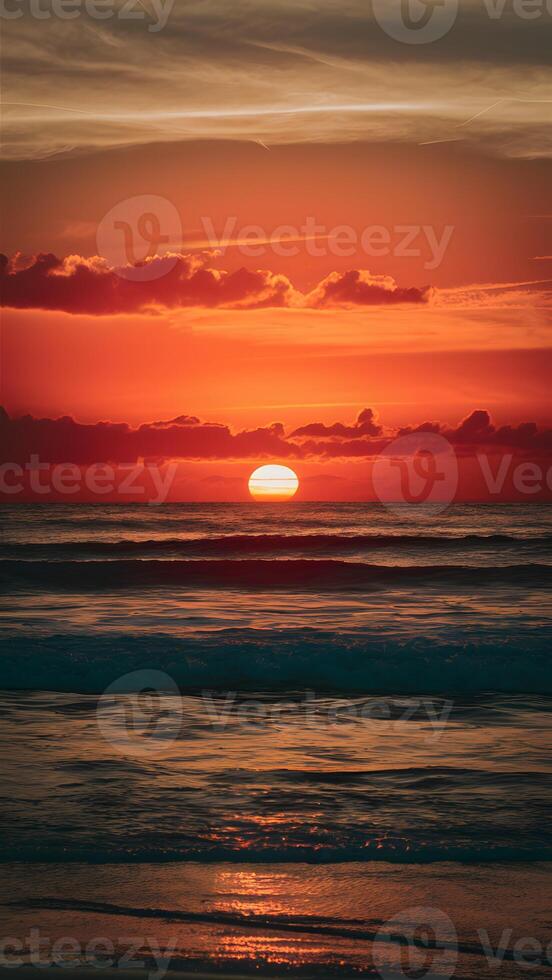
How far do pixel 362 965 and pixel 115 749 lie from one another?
5.32 m

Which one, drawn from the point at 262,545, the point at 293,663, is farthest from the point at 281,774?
the point at 262,545

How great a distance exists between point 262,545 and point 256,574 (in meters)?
12.7

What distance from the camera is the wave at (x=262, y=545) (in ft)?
142

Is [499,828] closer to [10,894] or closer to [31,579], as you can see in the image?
[10,894]

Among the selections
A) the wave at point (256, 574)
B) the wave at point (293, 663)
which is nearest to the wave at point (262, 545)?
the wave at point (256, 574)

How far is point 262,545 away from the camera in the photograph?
45.6 meters

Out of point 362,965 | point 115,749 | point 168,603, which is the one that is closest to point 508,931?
point 362,965

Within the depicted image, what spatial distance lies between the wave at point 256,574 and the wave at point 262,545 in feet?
21.9

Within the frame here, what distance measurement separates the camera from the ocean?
5.91 meters

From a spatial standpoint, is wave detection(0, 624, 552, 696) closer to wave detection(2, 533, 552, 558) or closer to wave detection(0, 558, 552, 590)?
wave detection(0, 558, 552, 590)

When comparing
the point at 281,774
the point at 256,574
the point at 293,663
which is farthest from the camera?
the point at 256,574

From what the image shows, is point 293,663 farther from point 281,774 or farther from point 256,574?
point 256,574

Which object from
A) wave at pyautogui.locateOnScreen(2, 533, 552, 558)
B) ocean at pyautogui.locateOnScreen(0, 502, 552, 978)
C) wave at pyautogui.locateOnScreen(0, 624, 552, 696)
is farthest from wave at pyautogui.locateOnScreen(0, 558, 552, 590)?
wave at pyautogui.locateOnScreen(0, 624, 552, 696)

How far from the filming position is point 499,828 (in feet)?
24.9
